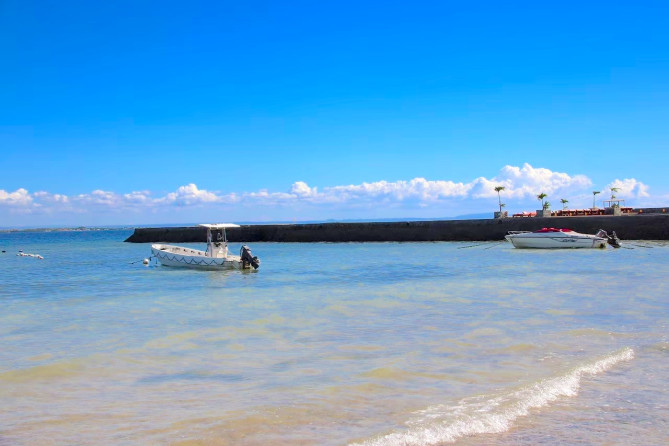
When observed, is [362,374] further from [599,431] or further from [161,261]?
[161,261]

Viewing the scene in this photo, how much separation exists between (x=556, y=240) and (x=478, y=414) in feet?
121

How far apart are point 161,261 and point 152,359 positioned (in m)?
25.0

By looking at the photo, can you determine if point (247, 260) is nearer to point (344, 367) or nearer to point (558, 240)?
point (344, 367)

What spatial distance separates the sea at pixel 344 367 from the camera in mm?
6051

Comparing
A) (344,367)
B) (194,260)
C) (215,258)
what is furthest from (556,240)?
(344,367)

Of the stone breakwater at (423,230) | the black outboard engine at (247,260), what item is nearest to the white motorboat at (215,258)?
the black outboard engine at (247,260)

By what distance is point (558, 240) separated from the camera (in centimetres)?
4066

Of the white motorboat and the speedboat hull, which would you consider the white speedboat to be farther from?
the white motorboat

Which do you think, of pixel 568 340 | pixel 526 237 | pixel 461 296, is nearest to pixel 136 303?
pixel 461 296

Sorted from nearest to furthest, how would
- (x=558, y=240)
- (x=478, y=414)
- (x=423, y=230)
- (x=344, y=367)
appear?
(x=478, y=414) → (x=344, y=367) → (x=558, y=240) → (x=423, y=230)

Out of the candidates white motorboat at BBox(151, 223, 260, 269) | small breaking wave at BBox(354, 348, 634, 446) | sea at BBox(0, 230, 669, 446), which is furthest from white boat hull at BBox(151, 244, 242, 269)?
small breaking wave at BBox(354, 348, 634, 446)

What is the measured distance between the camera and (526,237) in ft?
136

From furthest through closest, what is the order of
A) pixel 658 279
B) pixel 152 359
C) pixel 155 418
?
pixel 658 279 → pixel 152 359 → pixel 155 418

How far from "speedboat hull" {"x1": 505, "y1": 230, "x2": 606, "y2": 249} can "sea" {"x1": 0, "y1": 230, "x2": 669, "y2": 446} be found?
21.7 m
